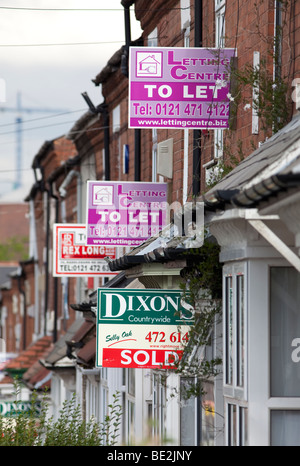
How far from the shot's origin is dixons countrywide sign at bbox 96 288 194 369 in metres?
12.0

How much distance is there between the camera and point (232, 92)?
1391 cm

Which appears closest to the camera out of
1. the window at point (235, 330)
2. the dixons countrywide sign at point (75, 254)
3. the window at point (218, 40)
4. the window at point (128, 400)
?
the window at point (235, 330)

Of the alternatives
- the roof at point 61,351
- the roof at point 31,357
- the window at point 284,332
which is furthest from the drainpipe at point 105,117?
the window at point 284,332

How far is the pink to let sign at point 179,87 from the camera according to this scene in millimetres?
13836

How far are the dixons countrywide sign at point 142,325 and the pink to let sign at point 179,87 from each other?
272cm

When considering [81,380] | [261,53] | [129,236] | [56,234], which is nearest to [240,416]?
[261,53]

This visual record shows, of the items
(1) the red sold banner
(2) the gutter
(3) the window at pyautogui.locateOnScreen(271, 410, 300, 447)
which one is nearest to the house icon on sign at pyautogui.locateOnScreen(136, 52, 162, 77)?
(1) the red sold banner

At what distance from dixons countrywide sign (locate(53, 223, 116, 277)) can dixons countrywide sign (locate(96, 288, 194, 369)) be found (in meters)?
12.0

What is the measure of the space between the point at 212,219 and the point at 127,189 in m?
9.42

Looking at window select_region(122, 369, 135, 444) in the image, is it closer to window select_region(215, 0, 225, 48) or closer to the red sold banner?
window select_region(215, 0, 225, 48)

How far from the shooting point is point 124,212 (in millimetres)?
18578

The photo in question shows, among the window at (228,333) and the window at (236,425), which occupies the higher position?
the window at (228,333)

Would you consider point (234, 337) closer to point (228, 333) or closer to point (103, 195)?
point (228, 333)

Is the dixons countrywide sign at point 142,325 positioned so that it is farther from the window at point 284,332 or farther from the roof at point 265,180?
the window at point 284,332
